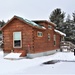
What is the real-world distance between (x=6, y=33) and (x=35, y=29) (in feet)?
10.4

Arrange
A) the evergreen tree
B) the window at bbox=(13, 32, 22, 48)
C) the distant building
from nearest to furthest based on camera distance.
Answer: the distant building → the window at bbox=(13, 32, 22, 48) → the evergreen tree

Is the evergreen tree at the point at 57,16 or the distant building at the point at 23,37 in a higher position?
the evergreen tree at the point at 57,16

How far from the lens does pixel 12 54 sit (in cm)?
2025

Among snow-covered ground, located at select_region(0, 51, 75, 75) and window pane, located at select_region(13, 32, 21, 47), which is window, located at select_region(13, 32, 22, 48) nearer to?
window pane, located at select_region(13, 32, 21, 47)

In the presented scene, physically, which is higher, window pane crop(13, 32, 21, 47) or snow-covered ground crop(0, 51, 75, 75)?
window pane crop(13, 32, 21, 47)

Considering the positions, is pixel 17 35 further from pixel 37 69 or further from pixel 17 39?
pixel 37 69

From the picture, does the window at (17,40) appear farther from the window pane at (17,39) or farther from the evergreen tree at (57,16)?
the evergreen tree at (57,16)

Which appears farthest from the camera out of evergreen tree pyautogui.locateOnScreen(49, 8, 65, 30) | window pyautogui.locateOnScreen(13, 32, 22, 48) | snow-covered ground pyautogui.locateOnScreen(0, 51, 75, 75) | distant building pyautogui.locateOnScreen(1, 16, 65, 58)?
evergreen tree pyautogui.locateOnScreen(49, 8, 65, 30)

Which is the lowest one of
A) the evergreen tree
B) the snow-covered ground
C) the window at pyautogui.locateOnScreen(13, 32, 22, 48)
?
the snow-covered ground

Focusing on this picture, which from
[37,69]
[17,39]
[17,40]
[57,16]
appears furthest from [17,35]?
[57,16]

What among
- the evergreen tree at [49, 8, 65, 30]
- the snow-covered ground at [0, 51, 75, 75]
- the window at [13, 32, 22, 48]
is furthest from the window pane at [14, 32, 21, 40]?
the evergreen tree at [49, 8, 65, 30]

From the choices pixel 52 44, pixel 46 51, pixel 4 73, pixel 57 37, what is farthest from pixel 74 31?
pixel 4 73

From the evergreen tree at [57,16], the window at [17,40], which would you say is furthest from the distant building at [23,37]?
the evergreen tree at [57,16]

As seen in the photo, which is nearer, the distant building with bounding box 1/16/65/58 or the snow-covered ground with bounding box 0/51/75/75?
the snow-covered ground with bounding box 0/51/75/75
